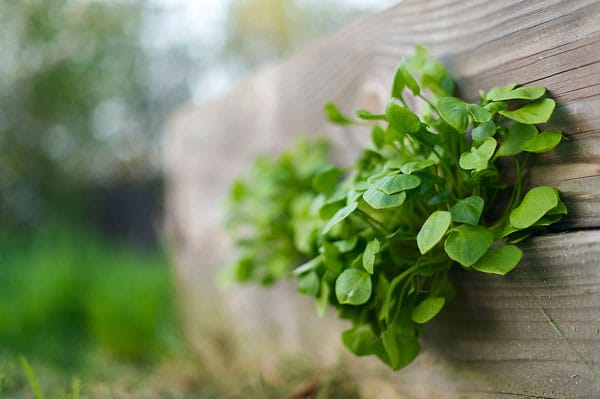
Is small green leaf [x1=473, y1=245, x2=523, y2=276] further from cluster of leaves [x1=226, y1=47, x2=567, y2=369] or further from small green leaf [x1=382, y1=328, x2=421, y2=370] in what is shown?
small green leaf [x1=382, y1=328, x2=421, y2=370]

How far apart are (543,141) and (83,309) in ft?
6.55

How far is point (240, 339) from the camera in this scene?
1794mm

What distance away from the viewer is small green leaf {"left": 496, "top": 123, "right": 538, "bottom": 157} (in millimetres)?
817

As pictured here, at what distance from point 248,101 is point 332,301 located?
38.2 inches

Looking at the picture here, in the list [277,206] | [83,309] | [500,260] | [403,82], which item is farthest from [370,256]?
[83,309]

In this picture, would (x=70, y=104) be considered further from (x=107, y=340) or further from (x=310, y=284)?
(x=310, y=284)

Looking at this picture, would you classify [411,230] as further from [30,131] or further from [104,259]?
[30,131]

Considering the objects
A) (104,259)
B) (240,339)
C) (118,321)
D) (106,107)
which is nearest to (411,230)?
(240,339)

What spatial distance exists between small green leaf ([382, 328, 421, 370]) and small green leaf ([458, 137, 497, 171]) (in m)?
0.27

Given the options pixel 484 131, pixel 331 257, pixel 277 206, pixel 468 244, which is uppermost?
pixel 484 131

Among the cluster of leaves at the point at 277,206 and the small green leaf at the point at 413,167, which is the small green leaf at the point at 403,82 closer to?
the small green leaf at the point at 413,167

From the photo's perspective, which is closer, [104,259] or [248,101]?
[248,101]

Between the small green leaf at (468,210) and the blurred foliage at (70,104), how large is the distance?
3886mm

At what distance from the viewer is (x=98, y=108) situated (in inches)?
184
